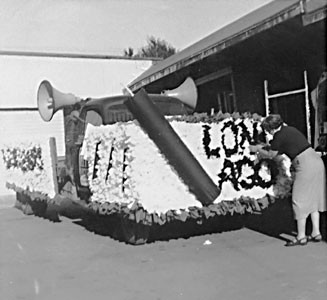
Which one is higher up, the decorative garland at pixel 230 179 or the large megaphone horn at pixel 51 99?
the large megaphone horn at pixel 51 99

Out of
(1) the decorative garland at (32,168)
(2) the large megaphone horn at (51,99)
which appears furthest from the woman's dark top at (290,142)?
(1) the decorative garland at (32,168)

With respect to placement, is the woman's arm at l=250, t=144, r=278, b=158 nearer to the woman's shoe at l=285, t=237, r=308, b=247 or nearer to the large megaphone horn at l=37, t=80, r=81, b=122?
the woman's shoe at l=285, t=237, r=308, b=247

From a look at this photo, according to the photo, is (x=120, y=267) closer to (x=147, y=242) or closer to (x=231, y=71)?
(x=147, y=242)

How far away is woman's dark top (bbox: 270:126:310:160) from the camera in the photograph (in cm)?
Answer: 680

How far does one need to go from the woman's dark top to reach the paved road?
1.21 metres

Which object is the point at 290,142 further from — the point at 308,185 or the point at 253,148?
the point at 253,148

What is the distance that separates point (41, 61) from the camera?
65.3 ft

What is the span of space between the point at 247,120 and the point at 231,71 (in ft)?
17.5

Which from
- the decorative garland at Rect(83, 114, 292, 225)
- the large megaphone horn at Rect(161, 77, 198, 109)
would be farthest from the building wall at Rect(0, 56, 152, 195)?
the decorative garland at Rect(83, 114, 292, 225)

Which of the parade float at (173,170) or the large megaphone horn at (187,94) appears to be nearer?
the parade float at (173,170)

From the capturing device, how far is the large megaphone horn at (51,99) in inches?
386

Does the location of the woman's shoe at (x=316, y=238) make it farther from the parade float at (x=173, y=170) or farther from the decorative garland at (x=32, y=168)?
the decorative garland at (x=32, y=168)

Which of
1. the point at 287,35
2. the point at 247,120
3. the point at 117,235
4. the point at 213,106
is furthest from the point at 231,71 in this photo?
the point at 117,235

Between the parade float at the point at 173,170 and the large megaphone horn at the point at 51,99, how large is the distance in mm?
1782
